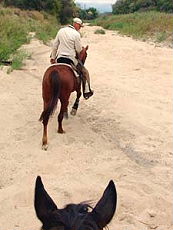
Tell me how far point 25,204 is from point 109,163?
1555 mm

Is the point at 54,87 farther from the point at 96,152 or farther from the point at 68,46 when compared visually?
the point at 96,152

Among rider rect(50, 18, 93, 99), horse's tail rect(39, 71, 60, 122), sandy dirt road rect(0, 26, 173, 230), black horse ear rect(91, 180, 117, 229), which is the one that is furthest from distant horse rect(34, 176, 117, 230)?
rider rect(50, 18, 93, 99)

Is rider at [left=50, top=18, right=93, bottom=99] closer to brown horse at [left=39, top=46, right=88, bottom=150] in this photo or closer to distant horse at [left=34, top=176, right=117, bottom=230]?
brown horse at [left=39, top=46, right=88, bottom=150]

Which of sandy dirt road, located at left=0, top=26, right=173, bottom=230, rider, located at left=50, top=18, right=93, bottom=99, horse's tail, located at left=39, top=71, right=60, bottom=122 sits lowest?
sandy dirt road, located at left=0, top=26, right=173, bottom=230

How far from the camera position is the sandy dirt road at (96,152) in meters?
4.74

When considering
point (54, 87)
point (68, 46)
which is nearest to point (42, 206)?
point (54, 87)

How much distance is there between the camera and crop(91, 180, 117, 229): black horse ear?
85.3 inches

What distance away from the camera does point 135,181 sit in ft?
17.6

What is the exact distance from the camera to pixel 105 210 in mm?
2197

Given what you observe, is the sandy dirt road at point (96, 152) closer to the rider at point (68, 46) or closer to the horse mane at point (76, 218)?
the rider at point (68, 46)

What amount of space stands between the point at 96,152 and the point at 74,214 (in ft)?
14.0

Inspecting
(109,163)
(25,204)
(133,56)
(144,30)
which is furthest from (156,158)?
(144,30)

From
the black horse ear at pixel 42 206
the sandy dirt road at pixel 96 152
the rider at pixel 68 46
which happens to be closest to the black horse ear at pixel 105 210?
the black horse ear at pixel 42 206

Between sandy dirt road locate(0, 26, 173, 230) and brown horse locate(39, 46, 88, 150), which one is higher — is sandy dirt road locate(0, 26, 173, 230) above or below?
below
